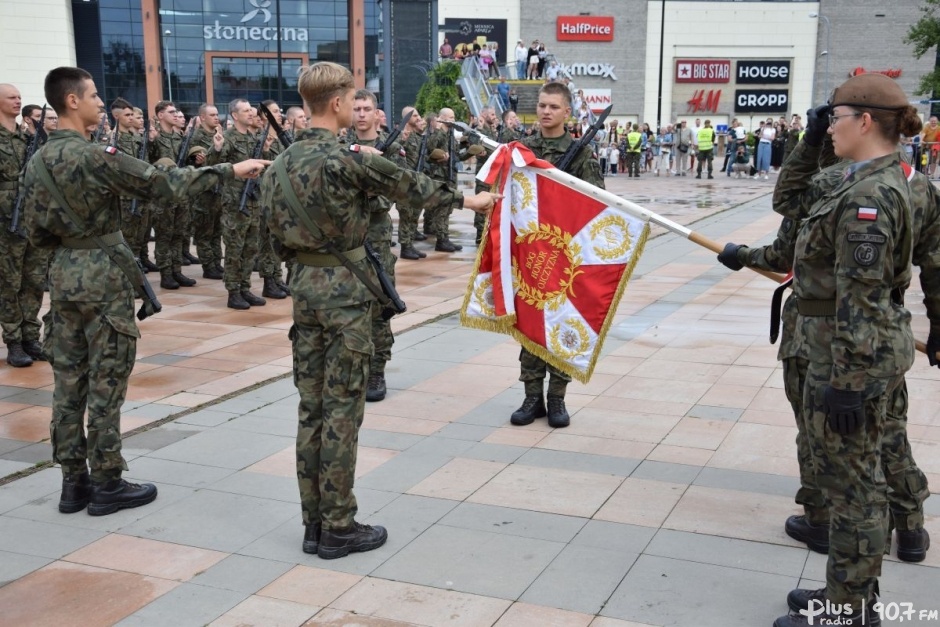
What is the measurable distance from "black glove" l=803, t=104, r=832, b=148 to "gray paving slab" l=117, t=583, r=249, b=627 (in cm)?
307

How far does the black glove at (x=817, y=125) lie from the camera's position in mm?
3746

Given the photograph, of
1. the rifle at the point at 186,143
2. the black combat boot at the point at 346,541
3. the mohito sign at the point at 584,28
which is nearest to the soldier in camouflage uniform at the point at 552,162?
the black combat boot at the point at 346,541

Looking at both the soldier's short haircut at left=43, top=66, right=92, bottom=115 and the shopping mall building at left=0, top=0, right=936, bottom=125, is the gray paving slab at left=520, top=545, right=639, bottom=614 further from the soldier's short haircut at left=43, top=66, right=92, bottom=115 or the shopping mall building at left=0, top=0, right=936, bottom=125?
the shopping mall building at left=0, top=0, right=936, bottom=125

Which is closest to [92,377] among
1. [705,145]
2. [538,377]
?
[538,377]

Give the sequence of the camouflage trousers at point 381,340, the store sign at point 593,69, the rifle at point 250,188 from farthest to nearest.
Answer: the store sign at point 593,69
the rifle at point 250,188
the camouflage trousers at point 381,340

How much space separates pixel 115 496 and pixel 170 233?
703 cm

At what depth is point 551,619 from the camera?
3.62 metres

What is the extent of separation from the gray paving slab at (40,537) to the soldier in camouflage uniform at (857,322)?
317 centimetres

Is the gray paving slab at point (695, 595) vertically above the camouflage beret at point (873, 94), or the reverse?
the camouflage beret at point (873, 94)

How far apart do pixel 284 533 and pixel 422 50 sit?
50.4 meters

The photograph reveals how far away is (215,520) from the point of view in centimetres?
464

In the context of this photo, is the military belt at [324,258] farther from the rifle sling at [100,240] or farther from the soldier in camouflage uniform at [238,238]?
the soldier in camouflage uniform at [238,238]

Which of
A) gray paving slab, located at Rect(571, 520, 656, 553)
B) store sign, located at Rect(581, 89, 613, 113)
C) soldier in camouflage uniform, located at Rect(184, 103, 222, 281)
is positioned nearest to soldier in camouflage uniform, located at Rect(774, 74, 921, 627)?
gray paving slab, located at Rect(571, 520, 656, 553)

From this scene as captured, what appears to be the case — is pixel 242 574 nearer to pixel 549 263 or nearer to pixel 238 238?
pixel 549 263
